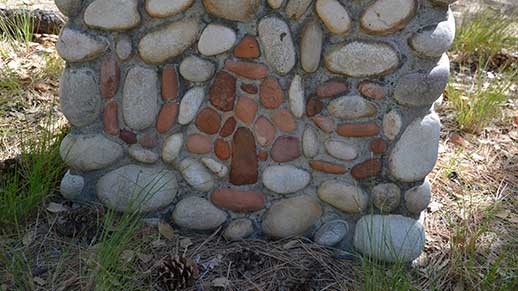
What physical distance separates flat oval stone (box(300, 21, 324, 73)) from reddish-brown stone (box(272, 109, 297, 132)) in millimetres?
168

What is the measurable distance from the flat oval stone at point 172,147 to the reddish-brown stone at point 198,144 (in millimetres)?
27

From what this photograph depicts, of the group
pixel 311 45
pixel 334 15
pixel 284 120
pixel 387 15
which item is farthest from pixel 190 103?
pixel 387 15

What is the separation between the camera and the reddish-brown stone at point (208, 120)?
2.06m

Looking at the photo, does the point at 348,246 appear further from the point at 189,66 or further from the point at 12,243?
the point at 12,243

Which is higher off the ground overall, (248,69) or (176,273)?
(248,69)

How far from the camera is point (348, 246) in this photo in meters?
2.12

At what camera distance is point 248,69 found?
1.99 m

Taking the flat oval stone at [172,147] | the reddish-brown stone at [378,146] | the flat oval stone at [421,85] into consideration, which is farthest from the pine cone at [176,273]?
the flat oval stone at [421,85]

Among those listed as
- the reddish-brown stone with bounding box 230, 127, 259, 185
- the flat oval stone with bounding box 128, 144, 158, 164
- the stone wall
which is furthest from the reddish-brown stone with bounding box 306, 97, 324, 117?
the flat oval stone with bounding box 128, 144, 158, 164

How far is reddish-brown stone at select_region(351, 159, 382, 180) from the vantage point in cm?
202

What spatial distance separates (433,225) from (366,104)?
2.18 ft

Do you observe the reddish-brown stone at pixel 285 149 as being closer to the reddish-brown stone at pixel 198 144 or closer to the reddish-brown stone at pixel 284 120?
the reddish-brown stone at pixel 284 120

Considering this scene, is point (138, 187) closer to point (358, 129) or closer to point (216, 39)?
point (216, 39)

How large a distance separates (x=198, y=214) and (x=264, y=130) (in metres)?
0.36
